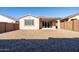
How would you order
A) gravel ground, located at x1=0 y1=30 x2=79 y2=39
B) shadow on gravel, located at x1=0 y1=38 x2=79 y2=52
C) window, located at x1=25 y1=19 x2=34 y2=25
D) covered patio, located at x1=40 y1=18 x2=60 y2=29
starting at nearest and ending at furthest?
shadow on gravel, located at x1=0 y1=38 x2=79 y2=52, gravel ground, located at x1=0 y1=30 x2=79 y2=39, window, located at x1=25 y1=19 x2=34 y2=25, covered patio, located at x1=40 y1=18 x2=60 y2=29

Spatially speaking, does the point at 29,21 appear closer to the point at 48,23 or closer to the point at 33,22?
the point at 33,22

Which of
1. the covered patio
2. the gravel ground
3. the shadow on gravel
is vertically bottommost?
the shadow on gravel

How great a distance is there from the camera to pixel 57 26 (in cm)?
3183

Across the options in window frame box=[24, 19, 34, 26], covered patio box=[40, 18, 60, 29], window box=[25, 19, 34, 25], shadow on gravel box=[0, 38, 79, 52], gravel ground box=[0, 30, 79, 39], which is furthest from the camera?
covered patio box=[40, 18, 60, 29]

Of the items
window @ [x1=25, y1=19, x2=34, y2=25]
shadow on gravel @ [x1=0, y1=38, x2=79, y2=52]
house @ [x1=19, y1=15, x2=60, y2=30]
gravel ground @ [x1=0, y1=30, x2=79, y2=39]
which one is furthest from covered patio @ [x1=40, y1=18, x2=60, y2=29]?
shadow on gravel @ [x1=0, y1=38, x2=79, y2=52]

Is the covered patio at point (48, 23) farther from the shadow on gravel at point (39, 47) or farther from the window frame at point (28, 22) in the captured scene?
the shadow on gravel at point (39, 47)

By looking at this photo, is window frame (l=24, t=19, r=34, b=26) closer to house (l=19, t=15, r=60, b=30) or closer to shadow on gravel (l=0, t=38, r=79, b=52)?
house (l=19, t=15, r=60, b=30)

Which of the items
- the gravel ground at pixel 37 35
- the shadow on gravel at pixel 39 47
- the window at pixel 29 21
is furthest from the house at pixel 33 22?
the shadow on gravel at pixel 39 47

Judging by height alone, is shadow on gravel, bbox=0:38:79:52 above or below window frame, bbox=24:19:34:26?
below
